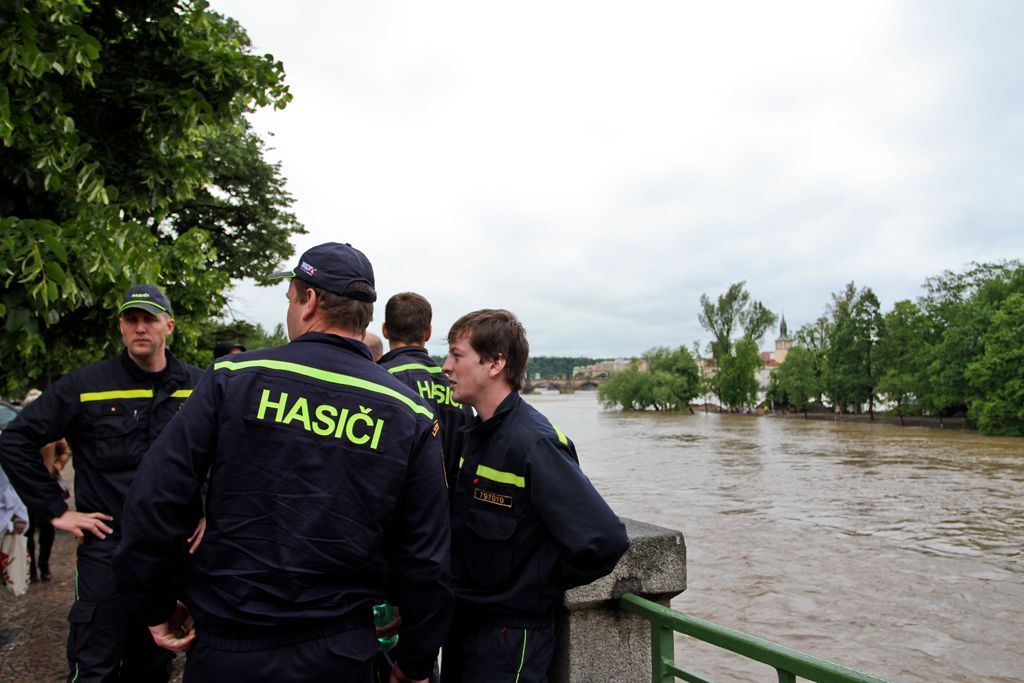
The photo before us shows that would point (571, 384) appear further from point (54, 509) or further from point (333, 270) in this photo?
point (333, 270)

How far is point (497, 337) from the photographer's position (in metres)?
2.68

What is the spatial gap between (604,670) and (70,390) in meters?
2.83

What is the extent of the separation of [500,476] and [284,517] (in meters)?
0.76

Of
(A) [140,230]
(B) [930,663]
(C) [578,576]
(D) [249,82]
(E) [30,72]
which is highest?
(D) [249,82]

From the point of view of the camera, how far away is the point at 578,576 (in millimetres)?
2385

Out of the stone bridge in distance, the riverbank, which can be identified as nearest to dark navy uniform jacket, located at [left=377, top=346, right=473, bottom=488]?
the riverbank

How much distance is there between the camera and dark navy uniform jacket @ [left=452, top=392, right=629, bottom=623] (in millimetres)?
2319

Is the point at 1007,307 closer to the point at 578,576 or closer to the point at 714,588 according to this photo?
the point at 714,588

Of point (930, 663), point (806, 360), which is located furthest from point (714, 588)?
point (806, 360)

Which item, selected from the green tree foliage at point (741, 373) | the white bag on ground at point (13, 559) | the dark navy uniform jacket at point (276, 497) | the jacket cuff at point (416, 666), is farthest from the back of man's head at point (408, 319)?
the green tree foliage at point (741, 373)

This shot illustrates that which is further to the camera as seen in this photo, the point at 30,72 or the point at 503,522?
the point at 30,72

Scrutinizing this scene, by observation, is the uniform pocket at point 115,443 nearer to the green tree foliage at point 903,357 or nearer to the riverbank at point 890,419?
the riverbank at point 890,419

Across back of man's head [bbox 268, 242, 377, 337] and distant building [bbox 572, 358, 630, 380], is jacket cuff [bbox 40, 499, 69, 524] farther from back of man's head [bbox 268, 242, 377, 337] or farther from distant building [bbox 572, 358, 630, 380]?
distant building [bbox 572, 358, 630, 380]

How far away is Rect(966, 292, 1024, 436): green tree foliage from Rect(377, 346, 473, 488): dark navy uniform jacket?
172ft
